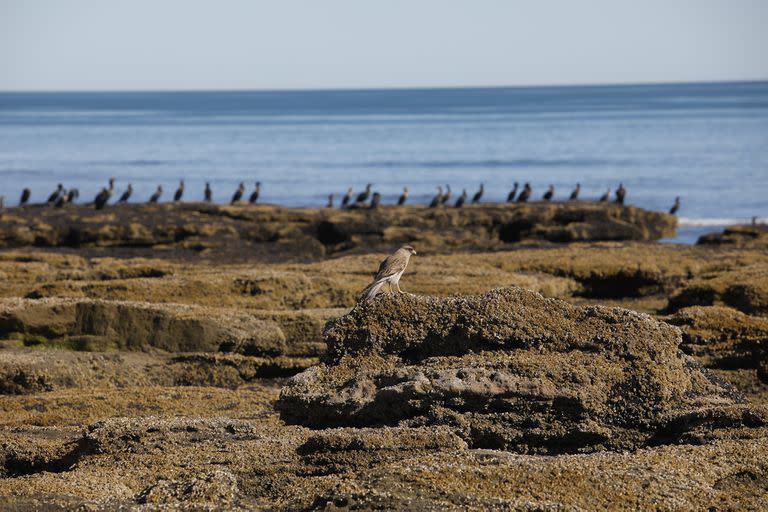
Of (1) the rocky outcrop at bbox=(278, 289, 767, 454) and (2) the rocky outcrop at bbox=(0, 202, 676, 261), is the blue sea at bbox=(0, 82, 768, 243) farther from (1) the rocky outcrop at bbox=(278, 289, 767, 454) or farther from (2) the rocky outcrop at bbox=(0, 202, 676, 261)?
(1) the rocky outcrop at bbox=(278, 289, 767, 454)

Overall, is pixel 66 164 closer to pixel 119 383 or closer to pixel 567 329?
pixel 119 383

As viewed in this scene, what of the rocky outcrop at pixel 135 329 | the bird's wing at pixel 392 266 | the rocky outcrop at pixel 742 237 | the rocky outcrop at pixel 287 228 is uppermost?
the rocky outcrop at pixel 742 237

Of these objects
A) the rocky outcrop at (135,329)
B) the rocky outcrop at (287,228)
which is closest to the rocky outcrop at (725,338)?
the rocky outcrop at (135,329)

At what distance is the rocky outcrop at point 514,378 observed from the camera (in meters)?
9.59

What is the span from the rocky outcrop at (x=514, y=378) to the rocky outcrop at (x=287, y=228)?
1956cm

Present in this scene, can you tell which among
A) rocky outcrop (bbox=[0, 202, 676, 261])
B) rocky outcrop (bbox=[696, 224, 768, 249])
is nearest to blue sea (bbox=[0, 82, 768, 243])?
rocky outcrop (bbox=[696, 224, 768, 249])

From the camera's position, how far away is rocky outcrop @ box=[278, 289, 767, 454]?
959cm

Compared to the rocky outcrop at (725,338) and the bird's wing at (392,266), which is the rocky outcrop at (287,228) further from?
the bird's wing at (392,266)

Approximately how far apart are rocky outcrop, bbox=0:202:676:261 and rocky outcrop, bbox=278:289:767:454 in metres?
19.6

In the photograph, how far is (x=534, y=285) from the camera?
21828mm

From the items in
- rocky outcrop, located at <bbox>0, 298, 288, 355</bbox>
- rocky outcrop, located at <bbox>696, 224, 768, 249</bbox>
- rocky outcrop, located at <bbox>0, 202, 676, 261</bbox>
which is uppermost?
rocky outcrop, located at <bbox>696, 224, 768, 249</bbox>

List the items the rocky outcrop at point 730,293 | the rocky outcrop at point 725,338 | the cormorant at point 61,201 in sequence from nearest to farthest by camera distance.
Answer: the rocky outcrop at point 725,338, the rocky outcrop at point 730,293, the cormorant at point 61,201

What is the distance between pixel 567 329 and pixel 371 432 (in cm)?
231

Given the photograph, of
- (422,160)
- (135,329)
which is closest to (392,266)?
(135,329)
